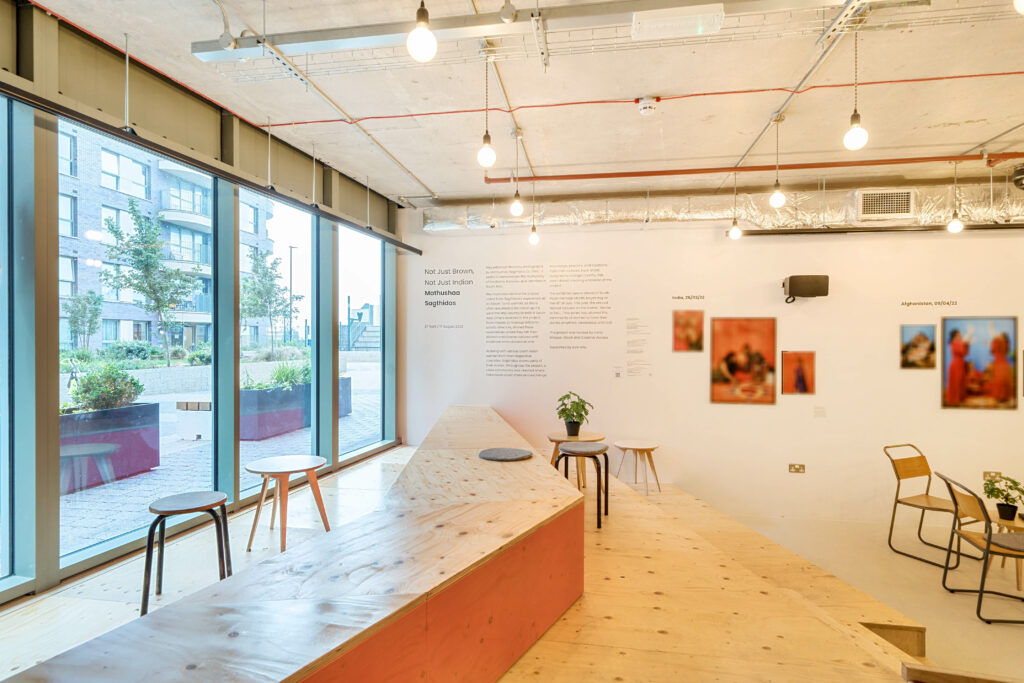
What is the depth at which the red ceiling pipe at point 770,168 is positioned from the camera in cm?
429

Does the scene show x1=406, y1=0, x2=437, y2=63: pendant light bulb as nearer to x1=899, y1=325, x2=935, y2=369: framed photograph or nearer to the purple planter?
the purple planter

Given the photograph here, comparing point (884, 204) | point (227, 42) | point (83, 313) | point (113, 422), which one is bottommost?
point (113, 422)

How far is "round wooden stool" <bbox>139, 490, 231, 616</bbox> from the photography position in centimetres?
239

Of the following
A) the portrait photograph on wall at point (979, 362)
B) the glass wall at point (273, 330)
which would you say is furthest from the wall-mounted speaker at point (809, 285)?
the glass wall at point (273, 330)

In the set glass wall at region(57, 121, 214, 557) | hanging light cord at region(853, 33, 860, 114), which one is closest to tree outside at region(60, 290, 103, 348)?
glass wall at region(57, 121, 214, 557)

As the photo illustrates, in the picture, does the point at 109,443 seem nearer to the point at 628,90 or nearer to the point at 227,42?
the point at 227,42

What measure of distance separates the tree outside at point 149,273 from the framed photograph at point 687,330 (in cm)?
467

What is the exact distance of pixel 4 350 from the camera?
2.59 m

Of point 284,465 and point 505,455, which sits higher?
point 505,455

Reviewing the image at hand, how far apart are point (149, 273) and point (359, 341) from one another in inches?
99.7

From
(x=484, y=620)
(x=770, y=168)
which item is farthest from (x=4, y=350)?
(x=770, y=168)

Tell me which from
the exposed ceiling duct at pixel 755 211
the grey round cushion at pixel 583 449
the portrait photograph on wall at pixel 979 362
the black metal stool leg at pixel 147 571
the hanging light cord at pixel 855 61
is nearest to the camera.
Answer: the black metal stool leg at pixel 147 571

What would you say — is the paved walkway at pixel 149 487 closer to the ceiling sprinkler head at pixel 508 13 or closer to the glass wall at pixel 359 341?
the glass wall at pixel 359 341

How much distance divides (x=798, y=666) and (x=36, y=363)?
3858mm
